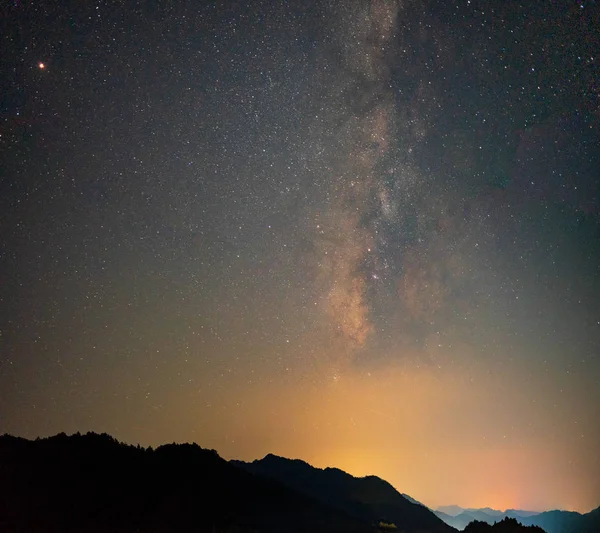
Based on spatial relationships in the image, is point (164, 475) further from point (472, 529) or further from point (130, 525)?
point (472, 529)

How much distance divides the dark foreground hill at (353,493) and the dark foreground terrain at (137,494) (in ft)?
57.7

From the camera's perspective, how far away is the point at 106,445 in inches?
1823

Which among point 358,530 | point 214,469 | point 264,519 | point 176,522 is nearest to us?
point 176,522

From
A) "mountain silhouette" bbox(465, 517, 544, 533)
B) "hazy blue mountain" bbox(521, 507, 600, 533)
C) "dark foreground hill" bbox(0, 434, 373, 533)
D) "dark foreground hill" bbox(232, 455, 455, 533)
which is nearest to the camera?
"dark foreground hill" bbox(0, 434, 373, 533)

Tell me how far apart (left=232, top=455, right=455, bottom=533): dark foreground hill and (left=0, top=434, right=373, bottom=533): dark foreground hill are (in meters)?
25.5

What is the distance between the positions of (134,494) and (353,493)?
60740 millimetres

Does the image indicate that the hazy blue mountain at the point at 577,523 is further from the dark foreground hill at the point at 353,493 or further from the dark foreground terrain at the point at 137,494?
the dark foreground terrain at the point at 137,494

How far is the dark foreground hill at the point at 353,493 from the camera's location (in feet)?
248

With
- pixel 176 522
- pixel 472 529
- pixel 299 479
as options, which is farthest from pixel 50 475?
pixel 299 479

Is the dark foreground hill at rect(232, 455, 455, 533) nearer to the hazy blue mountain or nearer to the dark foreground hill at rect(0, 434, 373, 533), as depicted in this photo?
the dark foreground hill at rect(0, 434, 373, 533)

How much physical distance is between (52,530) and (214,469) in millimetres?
23486

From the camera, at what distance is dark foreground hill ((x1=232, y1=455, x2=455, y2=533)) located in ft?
248

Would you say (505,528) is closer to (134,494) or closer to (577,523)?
(134,494)

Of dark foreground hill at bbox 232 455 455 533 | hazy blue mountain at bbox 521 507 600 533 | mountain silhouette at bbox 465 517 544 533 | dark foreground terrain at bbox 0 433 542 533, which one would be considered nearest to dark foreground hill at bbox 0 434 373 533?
dark foreground terrain at bbox 0 433 542 533
